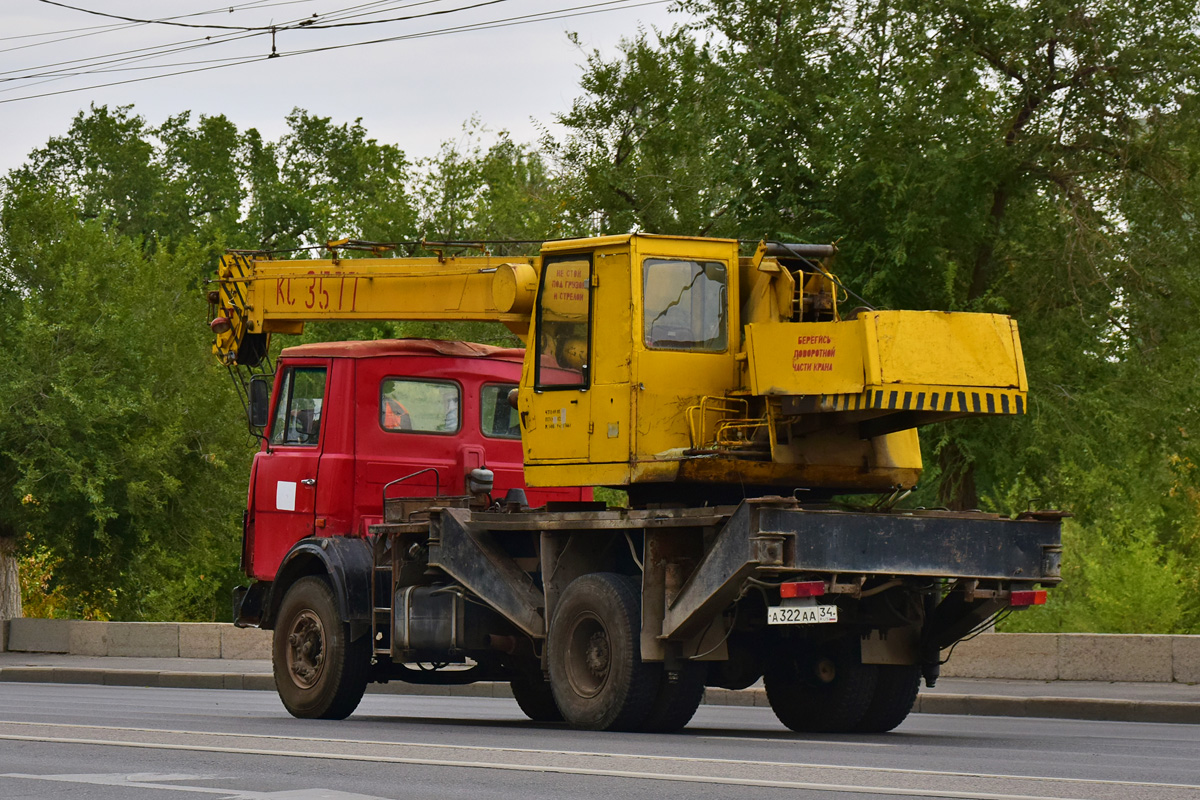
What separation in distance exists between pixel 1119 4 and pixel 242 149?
2078 inches

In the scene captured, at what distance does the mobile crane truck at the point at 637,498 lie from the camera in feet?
40.0

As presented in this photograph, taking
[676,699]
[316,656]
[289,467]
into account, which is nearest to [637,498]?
[676,699]

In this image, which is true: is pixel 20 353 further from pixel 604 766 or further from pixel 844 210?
pixel 604 766

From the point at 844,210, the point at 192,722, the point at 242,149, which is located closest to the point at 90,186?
the point at 242,149

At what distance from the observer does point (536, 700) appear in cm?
1585

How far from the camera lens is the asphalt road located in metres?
8.67

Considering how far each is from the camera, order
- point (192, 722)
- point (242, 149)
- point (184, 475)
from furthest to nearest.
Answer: point (242, 149)
point (184, 475)
point (192, 722)

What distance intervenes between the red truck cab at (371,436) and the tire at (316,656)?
0.61 metres

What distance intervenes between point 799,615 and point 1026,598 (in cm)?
188

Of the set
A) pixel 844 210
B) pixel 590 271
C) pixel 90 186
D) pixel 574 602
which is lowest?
pixel 574 602

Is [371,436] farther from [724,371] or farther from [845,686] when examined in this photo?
[845,686]

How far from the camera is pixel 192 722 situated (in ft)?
47.0

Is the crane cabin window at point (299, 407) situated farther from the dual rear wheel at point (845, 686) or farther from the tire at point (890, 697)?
the tire at point (890, 697)

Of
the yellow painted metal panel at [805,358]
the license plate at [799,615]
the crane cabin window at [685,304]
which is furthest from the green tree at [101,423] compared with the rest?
the license plate at [799,615]
